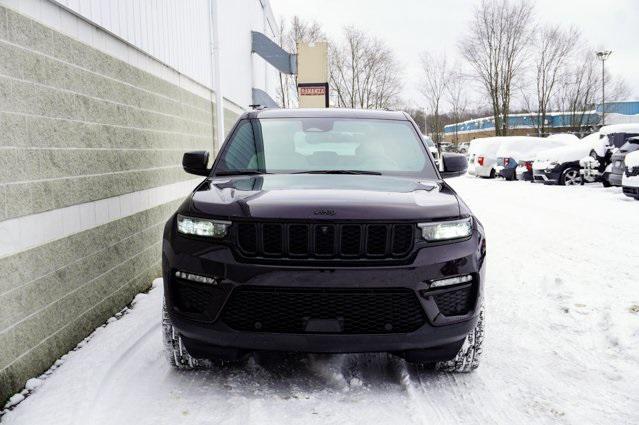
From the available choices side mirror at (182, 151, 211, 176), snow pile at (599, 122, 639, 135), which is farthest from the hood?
snow pile at (599, 122, 639, 135)

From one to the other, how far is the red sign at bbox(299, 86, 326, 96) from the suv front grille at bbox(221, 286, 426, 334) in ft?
80.6

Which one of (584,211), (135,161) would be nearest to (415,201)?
(135,161)

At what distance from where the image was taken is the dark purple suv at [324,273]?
111 inches

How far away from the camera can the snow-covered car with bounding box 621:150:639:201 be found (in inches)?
482

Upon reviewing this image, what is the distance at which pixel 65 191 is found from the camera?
3.77 m

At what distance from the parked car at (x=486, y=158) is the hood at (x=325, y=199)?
837 inches

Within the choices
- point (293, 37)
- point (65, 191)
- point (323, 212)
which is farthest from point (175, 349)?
point (293, 37)

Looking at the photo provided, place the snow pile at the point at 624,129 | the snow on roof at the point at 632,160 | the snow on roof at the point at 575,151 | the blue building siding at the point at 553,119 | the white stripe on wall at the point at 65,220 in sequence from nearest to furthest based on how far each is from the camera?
1. the white stripe on wall at the point at 65,220
2. the snow on roof at the point at 632,160
3. the snow pile at the point at 624,129
4. the snow on roof at the point at 575,151
5. the blue building siding at the point at 553,119

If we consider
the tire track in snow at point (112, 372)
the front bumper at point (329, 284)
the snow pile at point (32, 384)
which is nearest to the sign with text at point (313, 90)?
the tire track in snow at point (112, 372)

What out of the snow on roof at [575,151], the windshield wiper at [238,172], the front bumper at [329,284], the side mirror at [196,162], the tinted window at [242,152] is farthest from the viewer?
the snow on roof at [575,151]

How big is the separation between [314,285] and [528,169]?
63.0ft

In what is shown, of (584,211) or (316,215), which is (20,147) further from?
(584,211)

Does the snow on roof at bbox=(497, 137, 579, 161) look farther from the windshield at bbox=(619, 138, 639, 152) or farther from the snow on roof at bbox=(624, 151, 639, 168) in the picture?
the snow on roof at bbox=(624, 151, 639, 168)

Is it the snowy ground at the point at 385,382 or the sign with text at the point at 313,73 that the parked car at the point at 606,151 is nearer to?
the snowy ground at the point at 385,382
